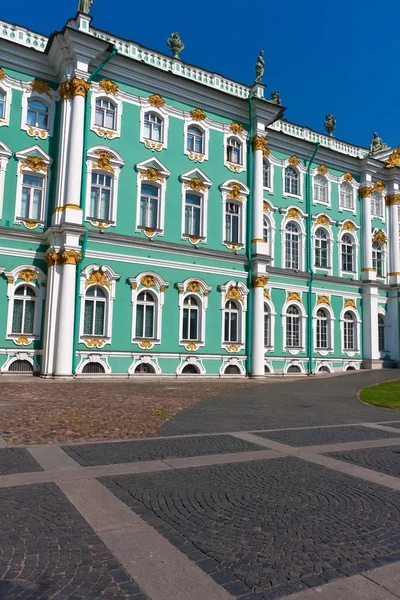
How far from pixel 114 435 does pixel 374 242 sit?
29826 mm

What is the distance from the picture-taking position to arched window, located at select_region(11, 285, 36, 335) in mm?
21281

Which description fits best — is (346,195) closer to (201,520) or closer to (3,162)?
(3,162)

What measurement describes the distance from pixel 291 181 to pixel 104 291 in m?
14.9

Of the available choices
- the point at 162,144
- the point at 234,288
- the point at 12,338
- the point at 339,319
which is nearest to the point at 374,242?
the point at 339,319

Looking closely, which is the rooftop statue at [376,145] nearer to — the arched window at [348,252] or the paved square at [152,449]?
the arched window at [348,252]

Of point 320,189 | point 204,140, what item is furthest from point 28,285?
point 320,189

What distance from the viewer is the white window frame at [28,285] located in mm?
21016

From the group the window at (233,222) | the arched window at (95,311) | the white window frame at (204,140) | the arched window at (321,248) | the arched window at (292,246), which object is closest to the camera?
the arched window at (95,311)

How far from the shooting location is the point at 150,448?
7.47m

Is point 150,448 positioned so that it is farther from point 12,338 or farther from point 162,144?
point 162,144

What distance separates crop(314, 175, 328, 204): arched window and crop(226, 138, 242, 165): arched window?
6706 mm

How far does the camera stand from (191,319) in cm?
2494

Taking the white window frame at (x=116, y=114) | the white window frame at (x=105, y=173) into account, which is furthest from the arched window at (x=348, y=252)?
the white window frame at (x=116, y=114)

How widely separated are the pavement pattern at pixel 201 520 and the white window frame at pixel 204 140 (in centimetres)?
2023
